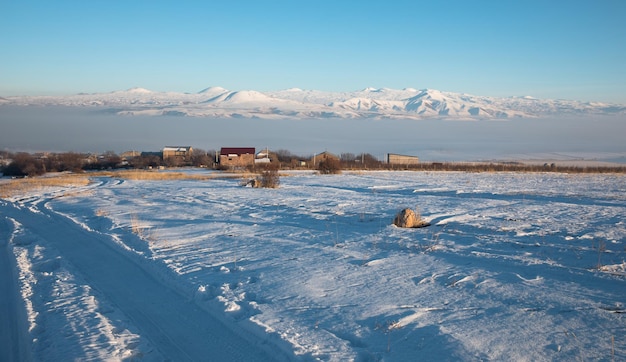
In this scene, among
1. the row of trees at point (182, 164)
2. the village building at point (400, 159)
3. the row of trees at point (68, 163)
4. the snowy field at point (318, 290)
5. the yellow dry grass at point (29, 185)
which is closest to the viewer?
the snowy field at point (318, 290)

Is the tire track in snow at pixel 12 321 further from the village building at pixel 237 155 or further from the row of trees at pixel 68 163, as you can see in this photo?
the village building at pixel 237 155

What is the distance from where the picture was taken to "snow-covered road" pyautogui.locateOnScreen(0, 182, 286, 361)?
583 centimetres

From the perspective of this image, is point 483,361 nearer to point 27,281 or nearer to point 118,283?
point 118,283

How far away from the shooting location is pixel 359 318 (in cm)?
662

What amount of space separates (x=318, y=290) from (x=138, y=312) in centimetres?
279

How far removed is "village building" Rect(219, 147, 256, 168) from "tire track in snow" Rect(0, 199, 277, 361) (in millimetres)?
66766

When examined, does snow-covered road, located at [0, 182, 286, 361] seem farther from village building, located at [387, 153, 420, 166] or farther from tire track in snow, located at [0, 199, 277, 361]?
village building, located at [387, 153, 420, 166]

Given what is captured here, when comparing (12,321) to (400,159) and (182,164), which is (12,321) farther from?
(400,159)

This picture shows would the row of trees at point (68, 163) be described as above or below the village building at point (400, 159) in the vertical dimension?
below

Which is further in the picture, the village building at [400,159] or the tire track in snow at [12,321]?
the village building at [400,159]

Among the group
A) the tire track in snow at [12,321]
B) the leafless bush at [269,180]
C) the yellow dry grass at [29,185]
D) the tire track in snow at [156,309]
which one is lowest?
the yellow dry grass at [29,185]

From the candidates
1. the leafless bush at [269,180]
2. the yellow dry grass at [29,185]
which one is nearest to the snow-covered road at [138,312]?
the leafless bush at [269,180]

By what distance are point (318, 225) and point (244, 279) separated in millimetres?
5754

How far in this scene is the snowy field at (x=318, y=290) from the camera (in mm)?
5824
